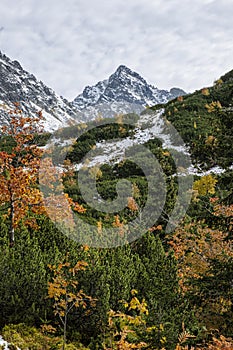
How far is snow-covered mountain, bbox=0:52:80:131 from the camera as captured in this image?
434 feet

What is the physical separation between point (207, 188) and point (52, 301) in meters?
16.0

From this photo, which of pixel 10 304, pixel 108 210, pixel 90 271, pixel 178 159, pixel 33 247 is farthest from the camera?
pixel 178 159

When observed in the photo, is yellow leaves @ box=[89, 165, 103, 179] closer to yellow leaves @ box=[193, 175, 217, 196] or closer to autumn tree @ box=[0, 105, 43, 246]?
yellow leaves @ box=[193, 175, 217, 196]

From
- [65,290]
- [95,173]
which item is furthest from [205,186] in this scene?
[65,290]

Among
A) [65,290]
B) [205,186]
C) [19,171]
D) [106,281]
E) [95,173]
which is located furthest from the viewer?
[95,173]

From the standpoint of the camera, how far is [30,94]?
14750 centimetres

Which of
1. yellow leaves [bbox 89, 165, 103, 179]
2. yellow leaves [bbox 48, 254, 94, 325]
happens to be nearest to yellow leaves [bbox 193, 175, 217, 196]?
yellow leaves [bbox 89, 165, 103, 179]

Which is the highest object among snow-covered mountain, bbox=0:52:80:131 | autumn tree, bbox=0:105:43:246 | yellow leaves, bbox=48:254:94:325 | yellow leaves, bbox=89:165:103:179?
snow-covered mountain, bbox=0:52:80:131

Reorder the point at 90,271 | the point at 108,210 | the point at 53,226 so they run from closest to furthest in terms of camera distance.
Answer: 1. the point at 90,271
2. the point at 53,226
3. the point at 108,210

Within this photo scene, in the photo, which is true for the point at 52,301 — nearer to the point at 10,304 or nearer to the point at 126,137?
the point at 10,304

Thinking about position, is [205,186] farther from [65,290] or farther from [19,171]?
[65,290]

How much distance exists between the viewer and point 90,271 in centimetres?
658

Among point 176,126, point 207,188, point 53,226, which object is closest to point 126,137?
point 176,126

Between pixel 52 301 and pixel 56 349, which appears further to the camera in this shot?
pixel 52 301
